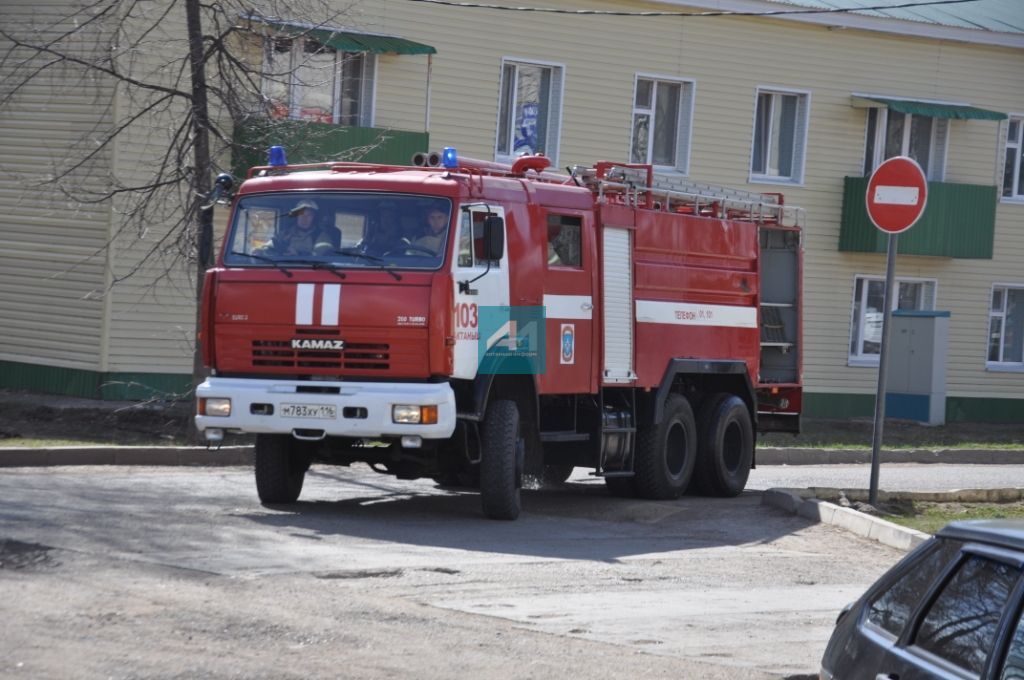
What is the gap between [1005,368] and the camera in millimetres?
32406

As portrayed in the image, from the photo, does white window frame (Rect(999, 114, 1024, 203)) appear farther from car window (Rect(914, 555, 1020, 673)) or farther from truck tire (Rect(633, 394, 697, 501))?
car window (Rect(914, 555, 1020, 673))

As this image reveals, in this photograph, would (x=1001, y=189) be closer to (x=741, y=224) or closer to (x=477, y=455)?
(x=741, y=224)

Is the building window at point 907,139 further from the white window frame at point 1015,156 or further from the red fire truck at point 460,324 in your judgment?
the red fire truck at point 460,324

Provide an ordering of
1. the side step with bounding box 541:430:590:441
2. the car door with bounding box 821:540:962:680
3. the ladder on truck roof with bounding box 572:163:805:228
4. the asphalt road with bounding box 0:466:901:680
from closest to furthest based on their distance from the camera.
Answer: the car door with bounding box 821:540:962:680 < the asphalt road with bounding box 0:466:901:680 < the side step with bounding box 541:430:590:441 < the ladder on truck roof with bounding box 572:163:805:228

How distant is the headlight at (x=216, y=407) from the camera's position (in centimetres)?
1203

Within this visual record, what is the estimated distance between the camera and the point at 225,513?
12.1 m

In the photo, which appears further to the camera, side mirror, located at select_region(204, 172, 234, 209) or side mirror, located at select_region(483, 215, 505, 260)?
side mirror, located at select_region(204, 172, 234, 209)

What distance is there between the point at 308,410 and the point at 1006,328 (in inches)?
940

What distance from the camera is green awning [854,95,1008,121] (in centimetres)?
2969

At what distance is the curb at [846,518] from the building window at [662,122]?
14.0m

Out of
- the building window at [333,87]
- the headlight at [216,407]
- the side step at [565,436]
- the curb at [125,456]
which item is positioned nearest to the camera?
the headlight at [216,407]

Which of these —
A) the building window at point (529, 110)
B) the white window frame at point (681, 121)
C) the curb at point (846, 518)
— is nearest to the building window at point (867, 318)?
the white window frame at point (681, 121)

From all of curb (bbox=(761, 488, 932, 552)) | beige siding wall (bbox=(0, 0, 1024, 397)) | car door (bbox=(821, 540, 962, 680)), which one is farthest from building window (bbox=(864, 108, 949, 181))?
car door (bbox=(821, 540, 962, 680))

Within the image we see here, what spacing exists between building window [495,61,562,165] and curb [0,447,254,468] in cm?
1126
